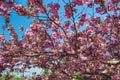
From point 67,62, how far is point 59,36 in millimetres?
1063

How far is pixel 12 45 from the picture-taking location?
10.8 meters

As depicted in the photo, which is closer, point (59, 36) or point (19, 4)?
point (19, 4)

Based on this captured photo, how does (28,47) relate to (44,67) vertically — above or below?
above

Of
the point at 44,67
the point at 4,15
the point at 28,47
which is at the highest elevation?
the point at 4,15

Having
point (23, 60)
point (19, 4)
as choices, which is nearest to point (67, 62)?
point (23, 60)

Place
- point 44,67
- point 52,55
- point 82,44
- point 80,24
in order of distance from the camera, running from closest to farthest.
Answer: point 52,55 < point 82,44 < point 44,67 < point 80,24

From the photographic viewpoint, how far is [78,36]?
34.5ft

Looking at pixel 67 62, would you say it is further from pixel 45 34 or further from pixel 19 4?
pixel 19 4

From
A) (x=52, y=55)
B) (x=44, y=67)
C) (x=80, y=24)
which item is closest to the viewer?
(x=52, y=55)

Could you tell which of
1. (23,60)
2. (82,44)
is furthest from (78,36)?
(23,60)

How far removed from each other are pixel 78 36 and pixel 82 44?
354 millimetres

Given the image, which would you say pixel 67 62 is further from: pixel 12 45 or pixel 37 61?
pixel 12 45

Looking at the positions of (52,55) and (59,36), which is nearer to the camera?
(52,55)

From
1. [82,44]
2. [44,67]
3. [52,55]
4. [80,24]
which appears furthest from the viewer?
[80,24]
